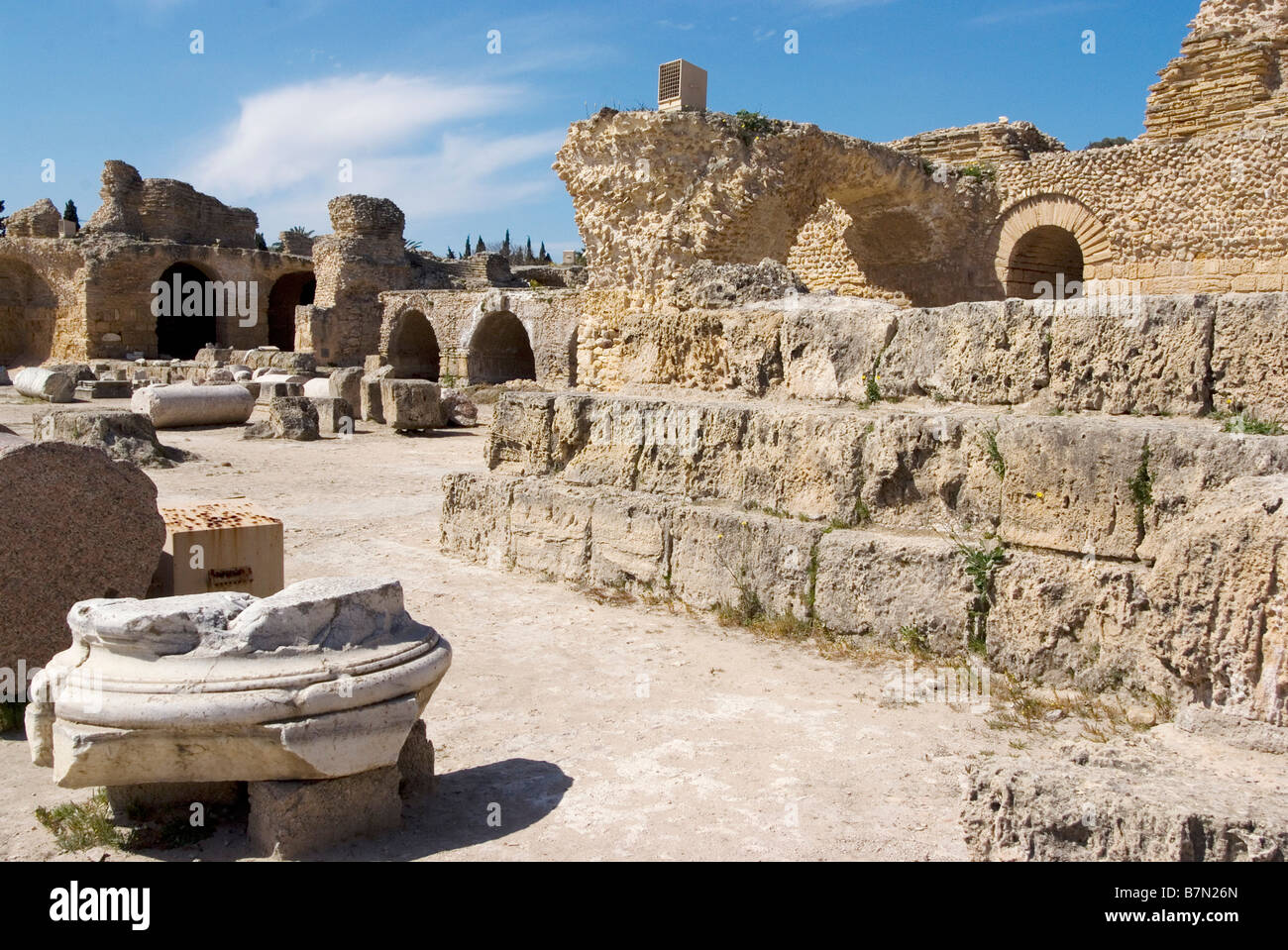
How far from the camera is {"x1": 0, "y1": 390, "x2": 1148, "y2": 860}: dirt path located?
272 cm

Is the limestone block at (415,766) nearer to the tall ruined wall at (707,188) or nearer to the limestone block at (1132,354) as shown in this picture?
the limestone block at (1132,354)

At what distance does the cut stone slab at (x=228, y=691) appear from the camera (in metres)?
2.58

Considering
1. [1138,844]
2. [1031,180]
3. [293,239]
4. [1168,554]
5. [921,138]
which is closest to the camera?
[1138,844]

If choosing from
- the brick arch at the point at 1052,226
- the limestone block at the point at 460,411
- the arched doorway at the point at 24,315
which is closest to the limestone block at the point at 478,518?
the limestone block at the point at 460,411

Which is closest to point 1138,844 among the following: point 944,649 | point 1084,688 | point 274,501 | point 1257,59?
point 1084,688

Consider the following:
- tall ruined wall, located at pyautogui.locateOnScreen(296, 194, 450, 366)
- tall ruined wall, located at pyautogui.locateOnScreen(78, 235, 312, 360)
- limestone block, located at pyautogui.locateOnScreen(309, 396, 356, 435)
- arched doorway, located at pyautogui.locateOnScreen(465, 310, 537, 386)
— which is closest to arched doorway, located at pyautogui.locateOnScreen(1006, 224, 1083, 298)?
arched doorway, located at pyautogui.locateOnScreen(465, 310, 537, 386)

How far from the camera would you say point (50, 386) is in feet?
58.4

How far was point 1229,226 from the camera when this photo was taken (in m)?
11.8

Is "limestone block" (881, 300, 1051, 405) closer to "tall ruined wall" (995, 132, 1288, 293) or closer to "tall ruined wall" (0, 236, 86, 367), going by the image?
"tall ruined wall" (995, 132, 1288, 293)

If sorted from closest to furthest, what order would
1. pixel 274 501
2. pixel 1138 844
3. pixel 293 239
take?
1. pixel 1138 844
2. pixel 274 501
3. pixel 293 239

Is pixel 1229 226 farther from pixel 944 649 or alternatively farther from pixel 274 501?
pixel 274 501

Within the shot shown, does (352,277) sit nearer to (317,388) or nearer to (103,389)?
(103,389)

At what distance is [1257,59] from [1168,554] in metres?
11.9

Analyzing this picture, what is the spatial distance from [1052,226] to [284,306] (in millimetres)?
23427
